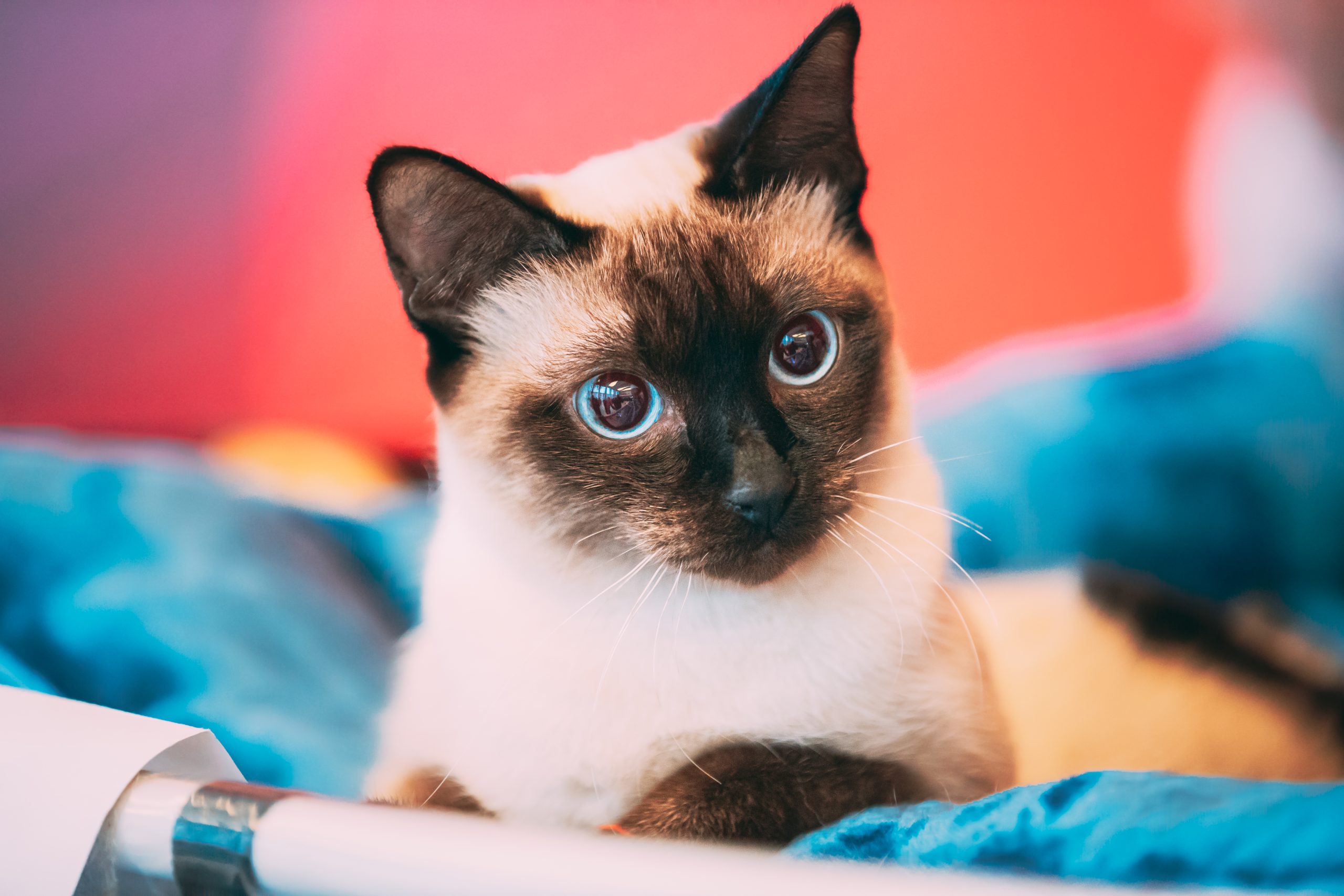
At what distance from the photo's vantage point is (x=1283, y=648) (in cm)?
128

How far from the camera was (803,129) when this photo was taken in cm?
91

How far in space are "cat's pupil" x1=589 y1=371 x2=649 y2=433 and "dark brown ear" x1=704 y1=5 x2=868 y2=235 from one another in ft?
0.73

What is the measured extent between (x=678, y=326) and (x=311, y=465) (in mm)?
1169

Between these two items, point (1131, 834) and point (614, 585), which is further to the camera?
point (614, 585)

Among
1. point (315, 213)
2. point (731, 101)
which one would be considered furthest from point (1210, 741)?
point (315, 213)

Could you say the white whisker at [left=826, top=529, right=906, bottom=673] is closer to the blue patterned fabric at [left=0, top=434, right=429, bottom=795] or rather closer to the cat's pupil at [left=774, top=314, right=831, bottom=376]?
the cat's pupil at [left=774, top=314, right=831, bottom=376]

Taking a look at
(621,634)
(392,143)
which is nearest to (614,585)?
(621,634)

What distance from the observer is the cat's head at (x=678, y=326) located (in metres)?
0.80

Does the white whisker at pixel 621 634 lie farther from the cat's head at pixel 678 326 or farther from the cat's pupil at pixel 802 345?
the cat's pupil at pixel 802 345

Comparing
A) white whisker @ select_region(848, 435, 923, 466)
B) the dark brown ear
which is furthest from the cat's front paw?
the dark brown ear

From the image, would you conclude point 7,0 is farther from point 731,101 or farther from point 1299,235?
point 1299,235

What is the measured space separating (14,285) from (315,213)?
586 mm

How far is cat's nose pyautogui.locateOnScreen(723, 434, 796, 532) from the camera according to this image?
76cm

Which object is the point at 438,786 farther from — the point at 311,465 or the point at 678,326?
the point at 311,465
